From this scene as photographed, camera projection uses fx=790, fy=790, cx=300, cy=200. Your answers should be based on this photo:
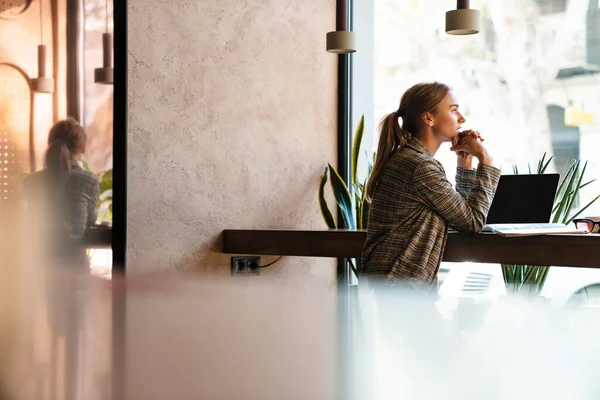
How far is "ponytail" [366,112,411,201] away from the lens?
207 centimetres

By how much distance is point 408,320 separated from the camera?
0.16 meters

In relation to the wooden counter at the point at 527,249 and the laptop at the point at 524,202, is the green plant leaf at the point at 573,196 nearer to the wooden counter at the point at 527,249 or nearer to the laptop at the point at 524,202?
the laptop at the point at 524,202

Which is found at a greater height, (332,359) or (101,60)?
(101,60)

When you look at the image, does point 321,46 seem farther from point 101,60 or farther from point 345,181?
point 101,60

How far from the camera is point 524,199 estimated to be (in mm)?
2375

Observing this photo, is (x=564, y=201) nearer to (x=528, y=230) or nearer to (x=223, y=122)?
(x=528, y=230)

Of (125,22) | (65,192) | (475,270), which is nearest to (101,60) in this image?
(125,22)

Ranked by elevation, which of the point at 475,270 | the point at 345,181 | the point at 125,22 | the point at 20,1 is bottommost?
the point at 475,270

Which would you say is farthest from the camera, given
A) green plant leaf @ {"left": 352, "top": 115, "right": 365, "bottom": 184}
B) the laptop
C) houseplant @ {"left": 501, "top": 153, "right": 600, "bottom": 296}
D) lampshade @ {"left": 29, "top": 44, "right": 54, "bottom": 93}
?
green plant leaf @ {"left": 352, "top": 115, "right": 365, "bottom": 184}

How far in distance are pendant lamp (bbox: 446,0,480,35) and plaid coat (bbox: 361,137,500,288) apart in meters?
0.41

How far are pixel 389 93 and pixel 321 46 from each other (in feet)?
1.23

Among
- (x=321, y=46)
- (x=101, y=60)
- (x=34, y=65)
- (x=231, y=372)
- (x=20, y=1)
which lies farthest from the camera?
(x=321, y=46)

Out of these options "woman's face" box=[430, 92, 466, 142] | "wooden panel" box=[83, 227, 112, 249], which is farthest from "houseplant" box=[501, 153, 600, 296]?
"wooden panel" box=[83, 227, 112, 249]

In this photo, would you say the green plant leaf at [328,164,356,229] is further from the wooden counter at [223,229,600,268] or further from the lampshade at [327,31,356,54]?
the wooden counter at [223,229,600,268]
